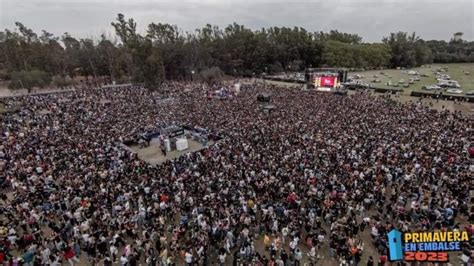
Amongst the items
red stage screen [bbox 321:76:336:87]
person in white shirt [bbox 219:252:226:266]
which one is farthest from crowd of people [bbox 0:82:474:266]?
red stage screen [bbox 321:76:336:87]

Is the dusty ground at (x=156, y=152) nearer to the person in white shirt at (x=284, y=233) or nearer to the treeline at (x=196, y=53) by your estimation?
the person in white shirt at (x=284, y=233)

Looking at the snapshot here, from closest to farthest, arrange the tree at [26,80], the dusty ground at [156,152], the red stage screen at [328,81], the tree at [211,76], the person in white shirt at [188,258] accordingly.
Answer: the person in white shirt at [188,258], the dusty ground at [156,152], the red stage screen at [328,81], the tree at [26,80], the tree at [211,76]

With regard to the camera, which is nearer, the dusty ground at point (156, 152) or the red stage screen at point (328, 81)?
the dusty ground at point (156, 152)

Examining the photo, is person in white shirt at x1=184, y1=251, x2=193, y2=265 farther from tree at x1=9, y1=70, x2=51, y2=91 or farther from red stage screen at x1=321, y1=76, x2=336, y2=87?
tree at x1=9, y1=70, x2=51, y2=91

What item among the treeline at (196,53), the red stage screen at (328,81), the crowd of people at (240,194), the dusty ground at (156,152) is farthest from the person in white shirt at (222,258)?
the treeline at (196,53)

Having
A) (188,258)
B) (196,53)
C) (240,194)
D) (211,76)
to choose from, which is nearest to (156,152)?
(240,194)

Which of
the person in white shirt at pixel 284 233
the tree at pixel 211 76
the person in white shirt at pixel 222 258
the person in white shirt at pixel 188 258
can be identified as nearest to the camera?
the person in white shirt at pixel 188 258

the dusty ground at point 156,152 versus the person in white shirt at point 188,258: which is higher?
the dusty ground at point 156,152
